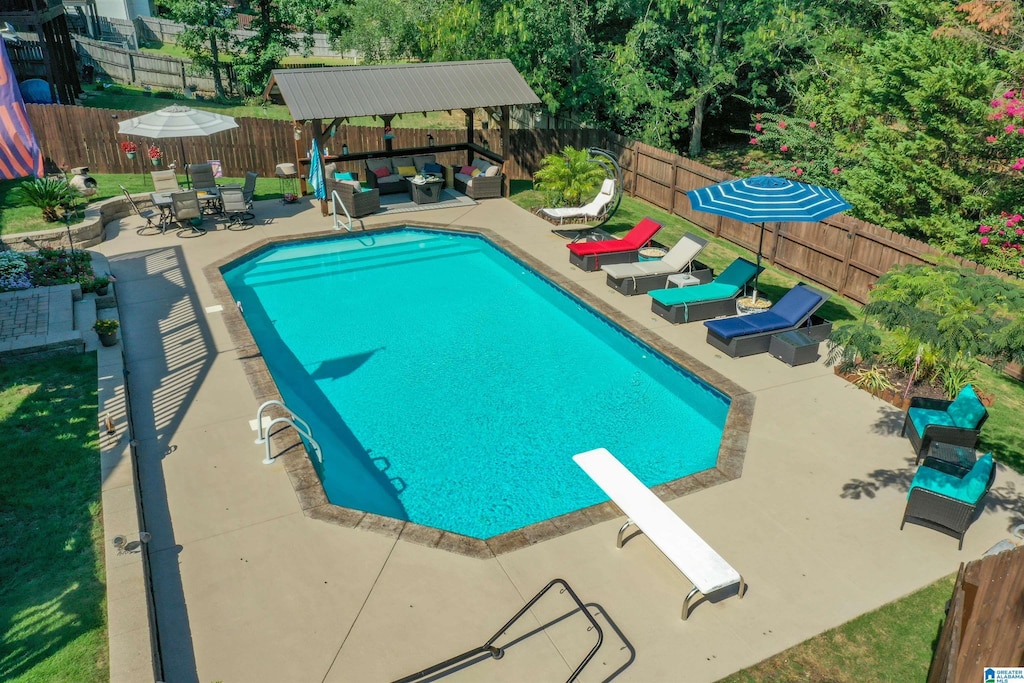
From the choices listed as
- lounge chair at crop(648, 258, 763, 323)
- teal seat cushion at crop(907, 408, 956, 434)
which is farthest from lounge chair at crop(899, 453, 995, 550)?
lounge chair at crop(648, 258, 763, 323)

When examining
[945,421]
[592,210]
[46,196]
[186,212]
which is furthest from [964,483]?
[46,196]

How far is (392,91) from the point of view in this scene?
59.8 feet

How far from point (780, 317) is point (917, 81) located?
692cm

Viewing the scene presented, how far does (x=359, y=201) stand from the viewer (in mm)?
18344

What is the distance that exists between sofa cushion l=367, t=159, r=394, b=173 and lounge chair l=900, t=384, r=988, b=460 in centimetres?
1528

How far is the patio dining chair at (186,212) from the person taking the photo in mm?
16422

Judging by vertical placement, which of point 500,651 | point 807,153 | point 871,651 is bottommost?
point 871,651

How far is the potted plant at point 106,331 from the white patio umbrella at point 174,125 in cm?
644

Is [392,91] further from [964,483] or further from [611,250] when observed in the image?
[964,483]

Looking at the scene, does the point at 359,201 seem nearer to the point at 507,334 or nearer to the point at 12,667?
the point at 507,334

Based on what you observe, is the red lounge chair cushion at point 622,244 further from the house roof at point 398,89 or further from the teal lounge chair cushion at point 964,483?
the teal lounge chair cushion at point 964,483

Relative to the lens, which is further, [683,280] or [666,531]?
[683,280]

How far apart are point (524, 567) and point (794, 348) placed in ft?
20.4

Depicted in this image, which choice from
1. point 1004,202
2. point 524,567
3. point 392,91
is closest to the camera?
point 524,567
